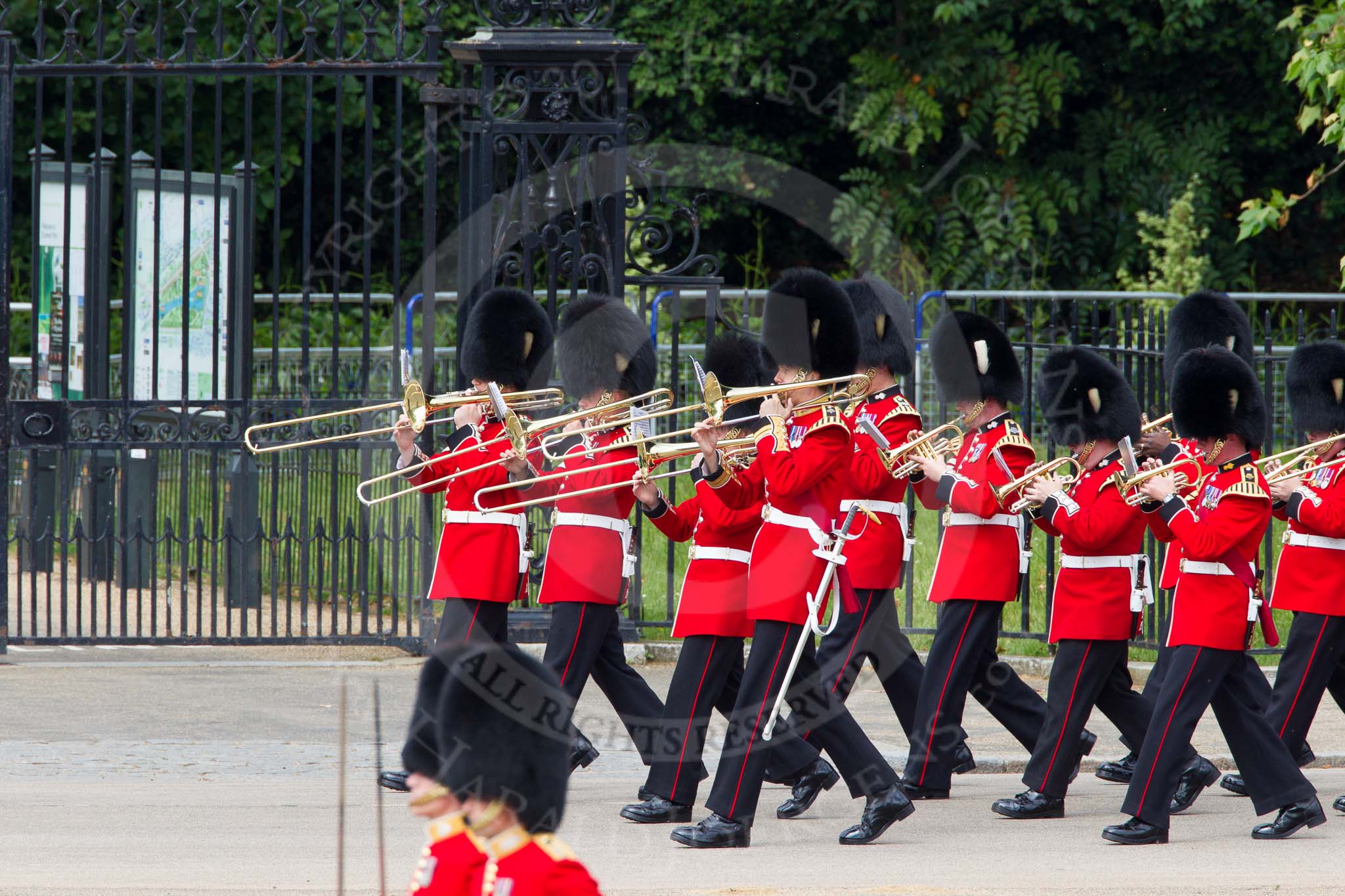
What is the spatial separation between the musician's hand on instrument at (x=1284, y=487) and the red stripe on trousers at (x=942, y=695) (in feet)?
3.39

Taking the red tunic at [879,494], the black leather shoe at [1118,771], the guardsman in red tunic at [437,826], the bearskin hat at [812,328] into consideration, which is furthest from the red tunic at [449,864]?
the black leather shoe at [1118,771]

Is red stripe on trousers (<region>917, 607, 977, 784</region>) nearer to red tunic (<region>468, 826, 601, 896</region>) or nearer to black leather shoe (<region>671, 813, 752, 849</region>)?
black leather shoe (<region>671, 813, 752, 849</region>)

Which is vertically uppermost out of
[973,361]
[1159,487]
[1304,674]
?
[973,361]

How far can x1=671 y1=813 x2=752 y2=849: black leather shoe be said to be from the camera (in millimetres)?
5562

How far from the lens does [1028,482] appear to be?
6.12m

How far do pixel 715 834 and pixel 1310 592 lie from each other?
6.98 feet

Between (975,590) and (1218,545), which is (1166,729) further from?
(975,590)

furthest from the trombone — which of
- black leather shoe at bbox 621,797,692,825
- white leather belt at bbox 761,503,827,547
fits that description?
black leather shoe at bbox 621,797,692,825

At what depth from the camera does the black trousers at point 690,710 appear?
5805 millimetres

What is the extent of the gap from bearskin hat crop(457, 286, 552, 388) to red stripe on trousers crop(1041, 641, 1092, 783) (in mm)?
2099

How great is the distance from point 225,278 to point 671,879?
4904mm

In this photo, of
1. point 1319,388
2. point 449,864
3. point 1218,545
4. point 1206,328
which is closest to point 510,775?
point 449,864

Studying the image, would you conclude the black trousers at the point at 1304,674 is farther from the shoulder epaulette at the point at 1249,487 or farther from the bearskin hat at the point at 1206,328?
the bearskin hat at the point at 1206,328

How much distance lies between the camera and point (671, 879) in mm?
5230
